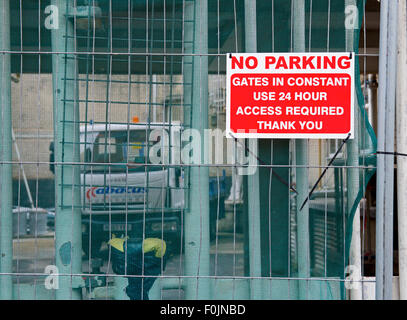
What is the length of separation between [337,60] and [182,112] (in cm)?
140

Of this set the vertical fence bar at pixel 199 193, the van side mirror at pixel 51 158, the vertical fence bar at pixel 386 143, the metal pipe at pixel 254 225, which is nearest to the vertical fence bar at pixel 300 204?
the metal pipe at pixel 254 225

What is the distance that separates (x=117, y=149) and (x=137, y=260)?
0.97 m

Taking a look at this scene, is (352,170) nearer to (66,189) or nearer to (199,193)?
(199,193)

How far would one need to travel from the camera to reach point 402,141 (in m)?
4.91

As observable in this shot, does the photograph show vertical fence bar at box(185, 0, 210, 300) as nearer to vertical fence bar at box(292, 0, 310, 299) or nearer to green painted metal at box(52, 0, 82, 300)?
vertical fence bar at box(292, 0, 310, 299)

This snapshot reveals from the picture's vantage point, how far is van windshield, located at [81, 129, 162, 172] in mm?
4848

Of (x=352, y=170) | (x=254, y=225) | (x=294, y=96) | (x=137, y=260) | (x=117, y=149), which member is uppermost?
(x=294, y=96)

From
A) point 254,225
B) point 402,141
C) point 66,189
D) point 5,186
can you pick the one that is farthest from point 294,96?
point 5,186

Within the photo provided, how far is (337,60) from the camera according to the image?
4.80 metres

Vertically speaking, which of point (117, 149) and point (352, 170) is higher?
point (117, 149)
